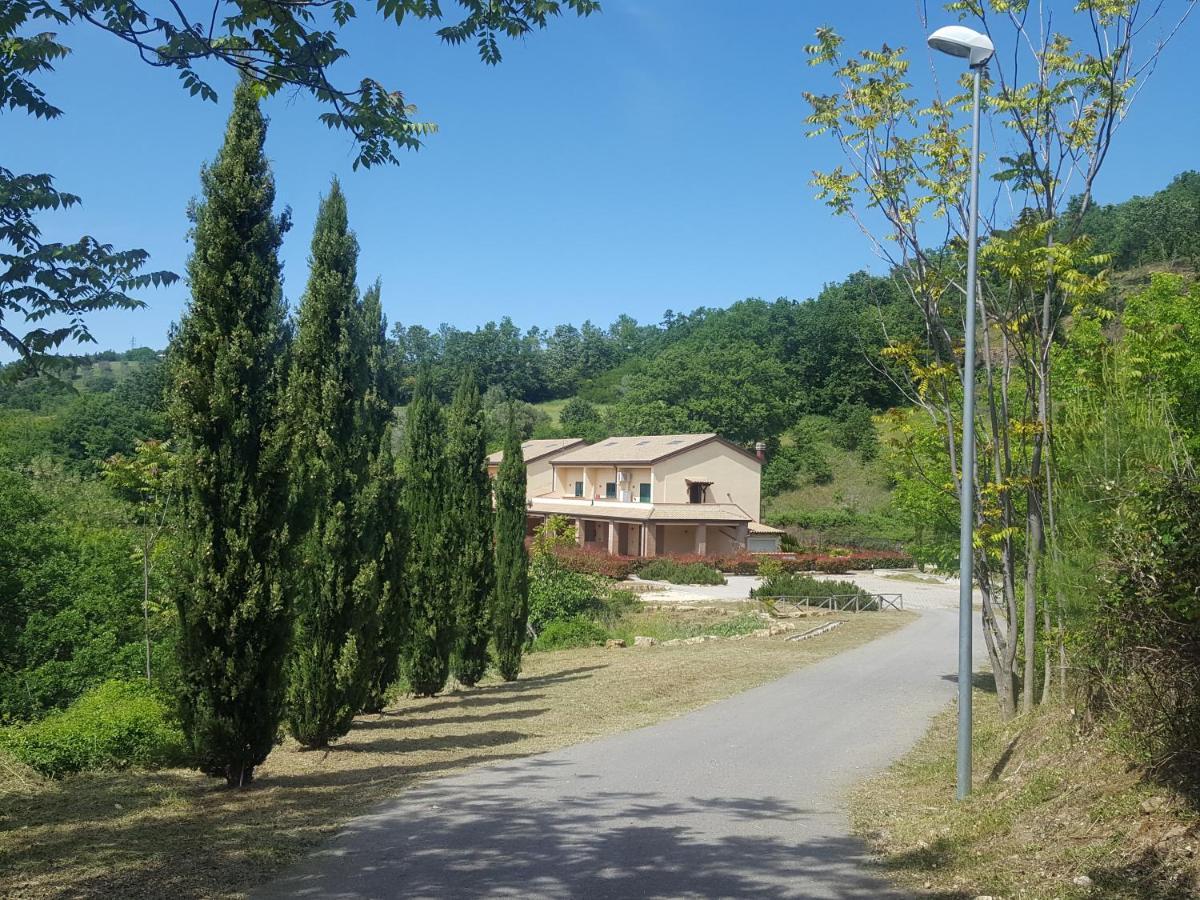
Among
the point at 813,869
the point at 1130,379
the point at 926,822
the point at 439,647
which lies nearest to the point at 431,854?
the point at 813,869

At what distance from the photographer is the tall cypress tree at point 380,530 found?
1188 cm

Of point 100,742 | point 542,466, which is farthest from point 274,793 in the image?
point 542,466

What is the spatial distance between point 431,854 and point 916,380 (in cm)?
811

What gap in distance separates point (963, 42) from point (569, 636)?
20.4 m

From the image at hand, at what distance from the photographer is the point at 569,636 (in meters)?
26.4

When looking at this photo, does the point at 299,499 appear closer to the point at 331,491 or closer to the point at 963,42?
the point at 331,491

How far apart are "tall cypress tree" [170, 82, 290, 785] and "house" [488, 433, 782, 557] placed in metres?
41.2

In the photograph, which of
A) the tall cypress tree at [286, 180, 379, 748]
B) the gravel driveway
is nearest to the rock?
the tall cypress tree at [286, 180, 379, 748]

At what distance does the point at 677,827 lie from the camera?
802 cm

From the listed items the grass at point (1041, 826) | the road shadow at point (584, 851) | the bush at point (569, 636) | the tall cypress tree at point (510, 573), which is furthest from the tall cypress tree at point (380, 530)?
the bush at point (569, 636)

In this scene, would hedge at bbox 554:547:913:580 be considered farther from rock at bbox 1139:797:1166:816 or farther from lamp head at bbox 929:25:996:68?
rock at bbox 1139:797:1166:816

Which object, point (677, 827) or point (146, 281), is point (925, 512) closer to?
point (677, 827)

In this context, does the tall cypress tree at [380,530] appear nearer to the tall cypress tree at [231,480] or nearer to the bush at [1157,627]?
the tall cypress tree at [231,480]

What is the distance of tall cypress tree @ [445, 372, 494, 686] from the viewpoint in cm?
1764
